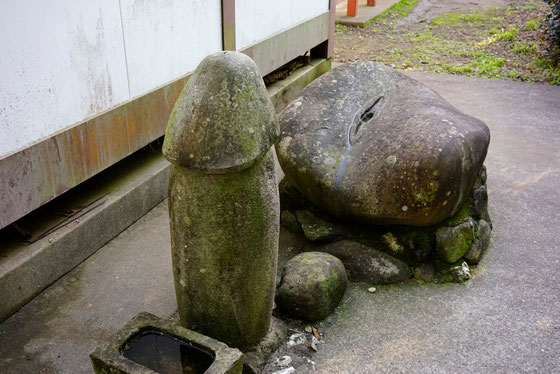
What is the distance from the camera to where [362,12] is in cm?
1305

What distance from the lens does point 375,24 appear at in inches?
490

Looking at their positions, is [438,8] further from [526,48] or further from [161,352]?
[161,352]

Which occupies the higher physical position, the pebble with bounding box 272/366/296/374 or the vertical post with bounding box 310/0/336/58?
the vertical post with bounding box 310/0/336/58

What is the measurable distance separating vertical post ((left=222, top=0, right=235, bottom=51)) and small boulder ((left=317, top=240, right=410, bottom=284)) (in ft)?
8.60

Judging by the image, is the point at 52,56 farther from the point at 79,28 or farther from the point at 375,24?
the point at 375,24

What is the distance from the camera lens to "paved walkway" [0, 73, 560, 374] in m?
3.33

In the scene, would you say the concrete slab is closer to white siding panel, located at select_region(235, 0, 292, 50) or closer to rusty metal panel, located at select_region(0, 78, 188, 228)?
white siding panel, located at select_region(235, 0, 292, 50)

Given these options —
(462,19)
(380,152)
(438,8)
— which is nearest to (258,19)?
(380,152)

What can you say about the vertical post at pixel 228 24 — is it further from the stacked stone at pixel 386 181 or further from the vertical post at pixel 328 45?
the vertical post at pixel 328 45

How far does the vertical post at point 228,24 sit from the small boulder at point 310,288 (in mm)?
2827

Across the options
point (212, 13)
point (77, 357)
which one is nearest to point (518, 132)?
point (212, 13)

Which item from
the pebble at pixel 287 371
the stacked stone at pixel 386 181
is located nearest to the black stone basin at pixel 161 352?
the pebble at pixel 287 371

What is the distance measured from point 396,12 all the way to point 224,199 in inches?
473

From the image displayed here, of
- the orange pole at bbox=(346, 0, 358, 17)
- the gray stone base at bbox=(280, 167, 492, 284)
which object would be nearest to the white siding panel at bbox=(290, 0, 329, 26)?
the gray stone base at bbox=(280, 167, 492, 284)
